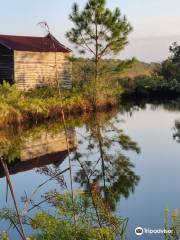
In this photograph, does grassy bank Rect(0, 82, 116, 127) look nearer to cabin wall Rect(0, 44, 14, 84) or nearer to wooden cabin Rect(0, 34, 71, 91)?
wooden cabin Rect(0, 34, 71, 91)

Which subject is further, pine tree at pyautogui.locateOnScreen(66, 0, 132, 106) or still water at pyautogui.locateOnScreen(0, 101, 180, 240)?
pine tree at pyautogui.locateOnScreen(66, 0, 132, 106)

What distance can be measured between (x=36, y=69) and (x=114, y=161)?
15412 mm

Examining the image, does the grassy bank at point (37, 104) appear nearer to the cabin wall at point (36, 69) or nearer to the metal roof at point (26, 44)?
the cabin wall at point (36, 69)

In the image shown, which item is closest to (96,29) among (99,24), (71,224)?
(99,24)

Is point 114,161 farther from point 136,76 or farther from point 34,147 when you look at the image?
point 136,76

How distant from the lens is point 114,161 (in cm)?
1360

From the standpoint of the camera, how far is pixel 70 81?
30.0m

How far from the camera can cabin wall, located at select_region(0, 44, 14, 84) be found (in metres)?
27.0

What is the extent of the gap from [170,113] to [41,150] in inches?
492

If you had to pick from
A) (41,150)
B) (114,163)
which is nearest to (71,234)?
(114,163)

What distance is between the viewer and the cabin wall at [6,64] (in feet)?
88.6

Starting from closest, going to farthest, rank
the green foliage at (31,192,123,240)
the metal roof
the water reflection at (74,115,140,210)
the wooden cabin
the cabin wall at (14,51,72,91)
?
the green foliage at (31,192,123,240) < the water reflection at (74,115,140,210) < the wooden cabin < the cabin wall at (14,51,72,91) < the metal roof

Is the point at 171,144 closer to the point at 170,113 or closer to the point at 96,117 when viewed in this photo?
the point at 96,117

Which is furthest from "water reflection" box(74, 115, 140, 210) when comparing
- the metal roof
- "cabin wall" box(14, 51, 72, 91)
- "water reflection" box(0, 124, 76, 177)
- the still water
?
the metal roof
